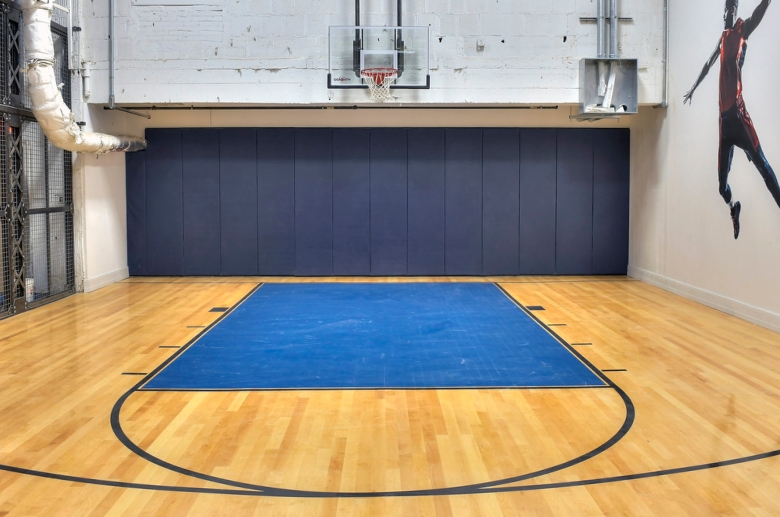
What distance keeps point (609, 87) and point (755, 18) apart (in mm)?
2582

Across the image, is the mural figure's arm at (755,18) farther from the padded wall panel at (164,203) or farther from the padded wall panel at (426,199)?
the padded wall panel at (164,203)

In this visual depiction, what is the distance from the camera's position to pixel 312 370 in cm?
651

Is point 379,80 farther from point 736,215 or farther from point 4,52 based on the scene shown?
point 736,215

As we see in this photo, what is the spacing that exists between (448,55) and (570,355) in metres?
5.60

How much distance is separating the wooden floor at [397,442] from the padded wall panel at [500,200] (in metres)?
5.62

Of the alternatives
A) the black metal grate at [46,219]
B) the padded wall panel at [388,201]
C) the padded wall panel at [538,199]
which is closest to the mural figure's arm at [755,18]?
the padded wall panel at [538,199]

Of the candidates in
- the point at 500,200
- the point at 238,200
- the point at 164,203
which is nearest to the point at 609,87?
the point at 500,200

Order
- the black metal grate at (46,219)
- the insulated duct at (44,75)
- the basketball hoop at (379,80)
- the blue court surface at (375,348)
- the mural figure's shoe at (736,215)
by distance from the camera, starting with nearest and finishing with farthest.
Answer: the blue court surface at (375,348) → the insulated duct at (44,75) → the mural figure's shoe at (736,215) → the black metal grate at (46,219) → the basketball hoop at (379,80)

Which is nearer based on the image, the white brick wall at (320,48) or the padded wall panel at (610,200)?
the white brick wall at (320,48)

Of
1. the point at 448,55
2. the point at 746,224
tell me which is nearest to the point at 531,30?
the point at 448,55

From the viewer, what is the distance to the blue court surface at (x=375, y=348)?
6156 mm

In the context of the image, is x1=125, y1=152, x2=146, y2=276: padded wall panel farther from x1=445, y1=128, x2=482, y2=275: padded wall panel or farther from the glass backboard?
x1=445, y1=128, x2=482, y2=275: padded wall panel

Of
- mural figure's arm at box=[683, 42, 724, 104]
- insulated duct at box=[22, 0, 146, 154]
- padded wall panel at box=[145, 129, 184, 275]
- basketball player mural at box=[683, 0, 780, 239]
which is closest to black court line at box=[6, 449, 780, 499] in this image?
basketball player mural at box=[683, 0, 780, 239]

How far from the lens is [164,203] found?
12.8 meters
